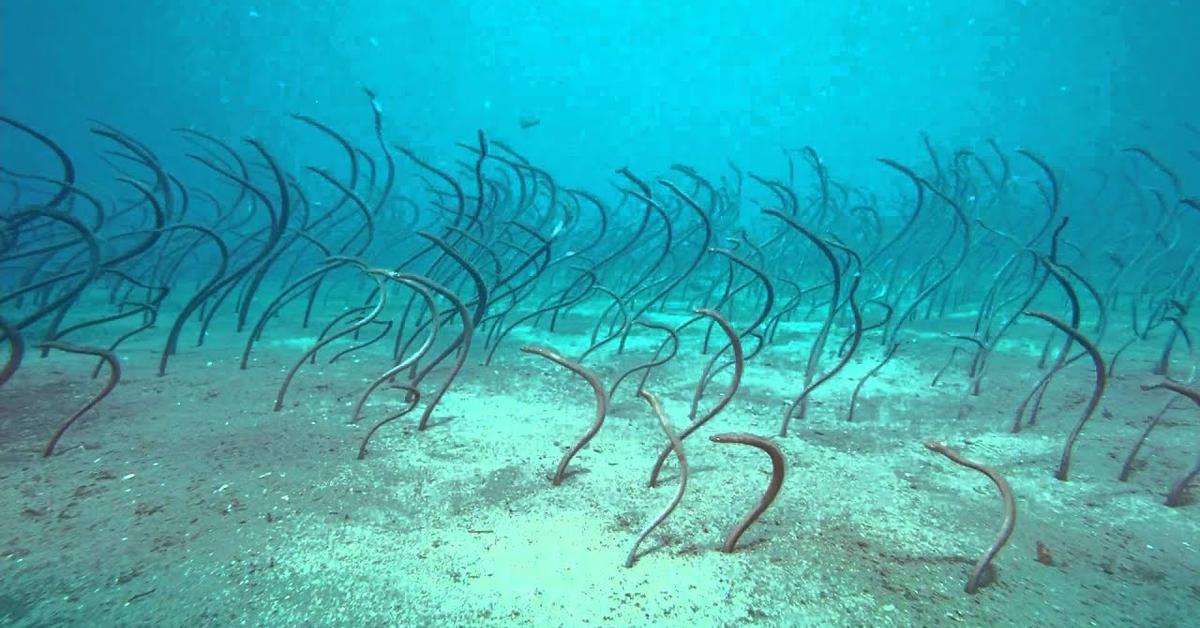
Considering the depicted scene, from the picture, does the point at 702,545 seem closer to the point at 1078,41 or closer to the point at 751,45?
the point at 1078,41

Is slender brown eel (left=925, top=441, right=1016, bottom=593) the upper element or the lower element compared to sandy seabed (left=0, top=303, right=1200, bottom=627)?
upper

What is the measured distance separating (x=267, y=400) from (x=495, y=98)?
236 feet

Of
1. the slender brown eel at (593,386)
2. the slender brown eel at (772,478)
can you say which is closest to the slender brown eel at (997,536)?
the slender brown eel at (772,478)

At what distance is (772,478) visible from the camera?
1756 millimetres

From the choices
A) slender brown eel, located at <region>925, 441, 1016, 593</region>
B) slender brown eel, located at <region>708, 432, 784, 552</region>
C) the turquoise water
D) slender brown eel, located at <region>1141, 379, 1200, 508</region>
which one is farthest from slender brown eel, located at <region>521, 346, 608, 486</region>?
slender brown eel, located at <region>1141, 379, 1200, 508</region>

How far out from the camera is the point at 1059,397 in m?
3.66

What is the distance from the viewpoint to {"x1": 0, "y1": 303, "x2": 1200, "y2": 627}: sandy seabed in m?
1.55

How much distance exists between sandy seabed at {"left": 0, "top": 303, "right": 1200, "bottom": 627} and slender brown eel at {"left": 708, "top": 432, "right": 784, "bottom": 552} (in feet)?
0.21

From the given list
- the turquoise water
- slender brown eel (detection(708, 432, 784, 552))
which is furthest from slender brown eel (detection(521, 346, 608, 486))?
slender brown eel (detection(708, 432, 784, 552))

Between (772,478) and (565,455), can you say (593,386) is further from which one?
(772,478)

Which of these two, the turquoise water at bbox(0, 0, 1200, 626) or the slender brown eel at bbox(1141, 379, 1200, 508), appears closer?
the turquoise water at bbox(0, 0, 1200, 626)

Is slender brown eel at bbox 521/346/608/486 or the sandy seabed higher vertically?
slender brown eel at bbox 521/346/608/486

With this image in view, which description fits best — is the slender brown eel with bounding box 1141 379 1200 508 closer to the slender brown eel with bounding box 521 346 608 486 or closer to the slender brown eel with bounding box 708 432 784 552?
the slender brown eel with bounding box 708 432 784 552

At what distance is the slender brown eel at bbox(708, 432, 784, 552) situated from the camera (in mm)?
1585
